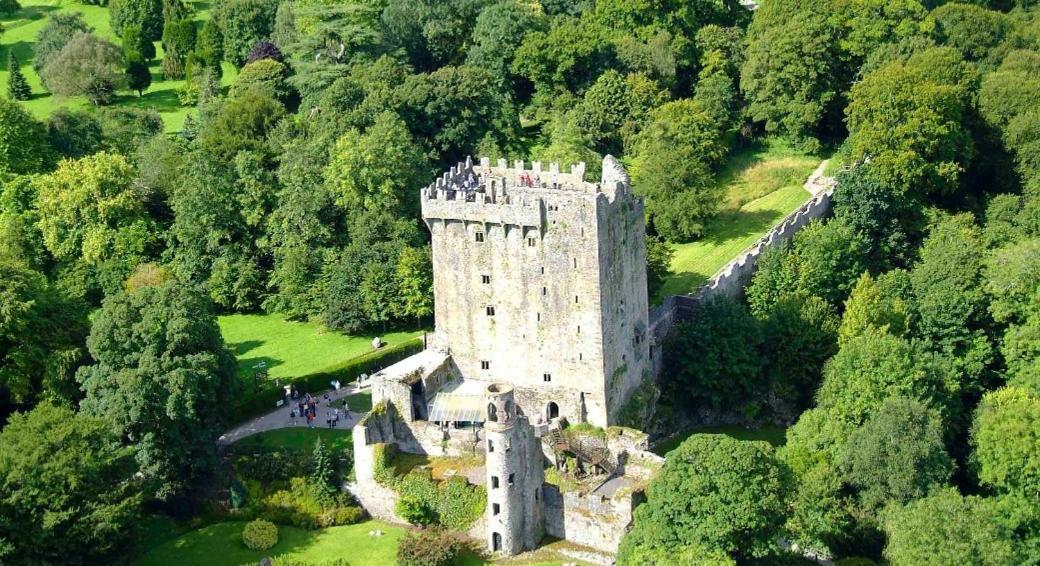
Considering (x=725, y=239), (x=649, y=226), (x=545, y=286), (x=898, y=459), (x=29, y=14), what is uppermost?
(x=29, y=14)

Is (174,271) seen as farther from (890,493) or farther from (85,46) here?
(890,493)

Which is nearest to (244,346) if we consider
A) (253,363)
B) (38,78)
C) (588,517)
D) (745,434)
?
(253,363)

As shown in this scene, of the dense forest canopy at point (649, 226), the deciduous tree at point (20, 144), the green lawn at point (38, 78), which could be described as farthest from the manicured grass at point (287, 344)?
the green lawn at point (38, 78)

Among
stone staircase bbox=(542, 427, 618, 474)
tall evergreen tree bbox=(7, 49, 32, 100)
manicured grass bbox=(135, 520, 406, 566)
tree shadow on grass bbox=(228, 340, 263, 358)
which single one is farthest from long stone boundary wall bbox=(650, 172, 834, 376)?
tall evergreen tree bbox=(7, 49, 32, 100)

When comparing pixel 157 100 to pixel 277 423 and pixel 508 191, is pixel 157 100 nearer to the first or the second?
pixel 277 423

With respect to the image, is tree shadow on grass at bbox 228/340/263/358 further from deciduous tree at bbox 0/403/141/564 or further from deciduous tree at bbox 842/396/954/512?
deciduous tree at bbox 842/396/954/512

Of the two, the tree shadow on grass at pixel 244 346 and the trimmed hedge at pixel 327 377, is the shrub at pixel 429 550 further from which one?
the tree shadow on grass at pixel 244 346

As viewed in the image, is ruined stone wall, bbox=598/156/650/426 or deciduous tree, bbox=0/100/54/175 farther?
deciduous tree, bbox=0/100/54/175
